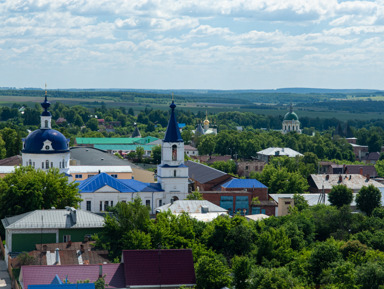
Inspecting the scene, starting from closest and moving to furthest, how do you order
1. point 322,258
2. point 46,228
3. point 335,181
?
point 322,258, point 46,228, point 335,181

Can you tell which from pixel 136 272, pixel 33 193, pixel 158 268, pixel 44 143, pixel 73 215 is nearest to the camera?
pixel 136 272

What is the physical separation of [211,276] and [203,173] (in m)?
38.2

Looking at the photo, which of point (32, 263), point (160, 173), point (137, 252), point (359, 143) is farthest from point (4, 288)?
point (359, 143)

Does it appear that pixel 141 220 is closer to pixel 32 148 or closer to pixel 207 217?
pixel 207 217

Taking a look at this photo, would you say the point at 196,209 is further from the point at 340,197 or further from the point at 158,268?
the point at 158,268

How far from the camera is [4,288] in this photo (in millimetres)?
36281

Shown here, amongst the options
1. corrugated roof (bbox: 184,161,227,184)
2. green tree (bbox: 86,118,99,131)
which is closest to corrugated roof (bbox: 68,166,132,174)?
corrugated roof (bbox: 184,161,227,184)

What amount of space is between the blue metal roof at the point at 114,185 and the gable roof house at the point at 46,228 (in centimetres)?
1118

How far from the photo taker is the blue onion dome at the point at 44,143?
57.7 meters

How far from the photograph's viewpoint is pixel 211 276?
3219cm

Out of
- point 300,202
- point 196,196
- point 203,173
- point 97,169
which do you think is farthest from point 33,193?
point 203,173

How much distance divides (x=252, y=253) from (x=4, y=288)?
12446mm

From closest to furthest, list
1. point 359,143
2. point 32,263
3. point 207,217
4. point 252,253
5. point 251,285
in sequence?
point 251,285
point 32,263
point 252,253
point 207,217
point 359,143

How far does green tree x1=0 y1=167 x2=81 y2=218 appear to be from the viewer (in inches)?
1789
